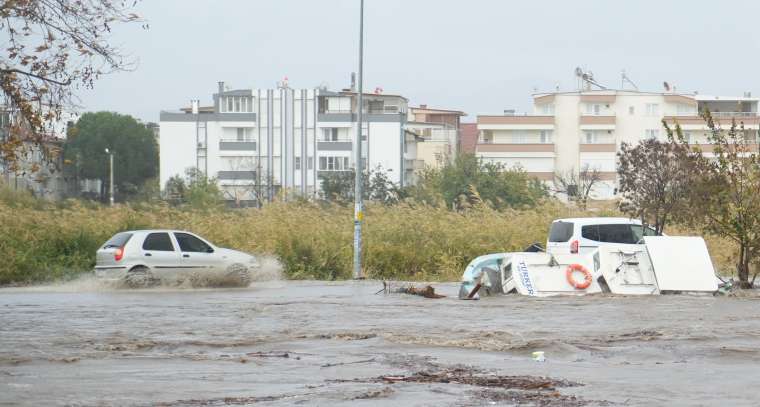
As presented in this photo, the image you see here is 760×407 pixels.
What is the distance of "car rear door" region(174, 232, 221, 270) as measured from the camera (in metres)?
31.1

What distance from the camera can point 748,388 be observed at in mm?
12625

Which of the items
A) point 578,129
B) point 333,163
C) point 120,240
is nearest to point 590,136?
point 578,129

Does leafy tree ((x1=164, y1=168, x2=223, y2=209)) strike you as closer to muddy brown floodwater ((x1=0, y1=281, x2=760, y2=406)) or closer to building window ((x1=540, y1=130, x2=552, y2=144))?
building window ((x1=540, y1=130, x2=552, y2=144))

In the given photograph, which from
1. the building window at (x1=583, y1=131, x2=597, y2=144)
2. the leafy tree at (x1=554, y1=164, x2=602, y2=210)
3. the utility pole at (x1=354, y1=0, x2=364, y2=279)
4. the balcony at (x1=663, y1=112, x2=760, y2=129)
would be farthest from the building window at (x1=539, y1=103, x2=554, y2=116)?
the utility pole at (x1=354, y1=0, x2=364, y2=279)

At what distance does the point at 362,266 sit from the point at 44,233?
907 cm

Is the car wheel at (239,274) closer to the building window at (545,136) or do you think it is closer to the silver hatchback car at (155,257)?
the silver hatchback car at (155,257)

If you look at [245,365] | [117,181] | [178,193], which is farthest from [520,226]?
[117,181]

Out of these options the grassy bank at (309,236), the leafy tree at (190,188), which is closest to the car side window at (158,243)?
the grassy bank at (309,236)

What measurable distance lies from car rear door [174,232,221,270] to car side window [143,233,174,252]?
0.25m

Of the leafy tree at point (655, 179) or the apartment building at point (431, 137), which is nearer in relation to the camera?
the leafy tree at point (655, 179)

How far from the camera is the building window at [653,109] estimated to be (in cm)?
11888

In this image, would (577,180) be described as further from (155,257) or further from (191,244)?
(155,257)

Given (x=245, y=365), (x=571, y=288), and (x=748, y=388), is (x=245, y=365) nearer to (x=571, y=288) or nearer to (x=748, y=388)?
(x=748, y=388)

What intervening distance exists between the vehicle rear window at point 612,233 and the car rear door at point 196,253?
8.49 meters
